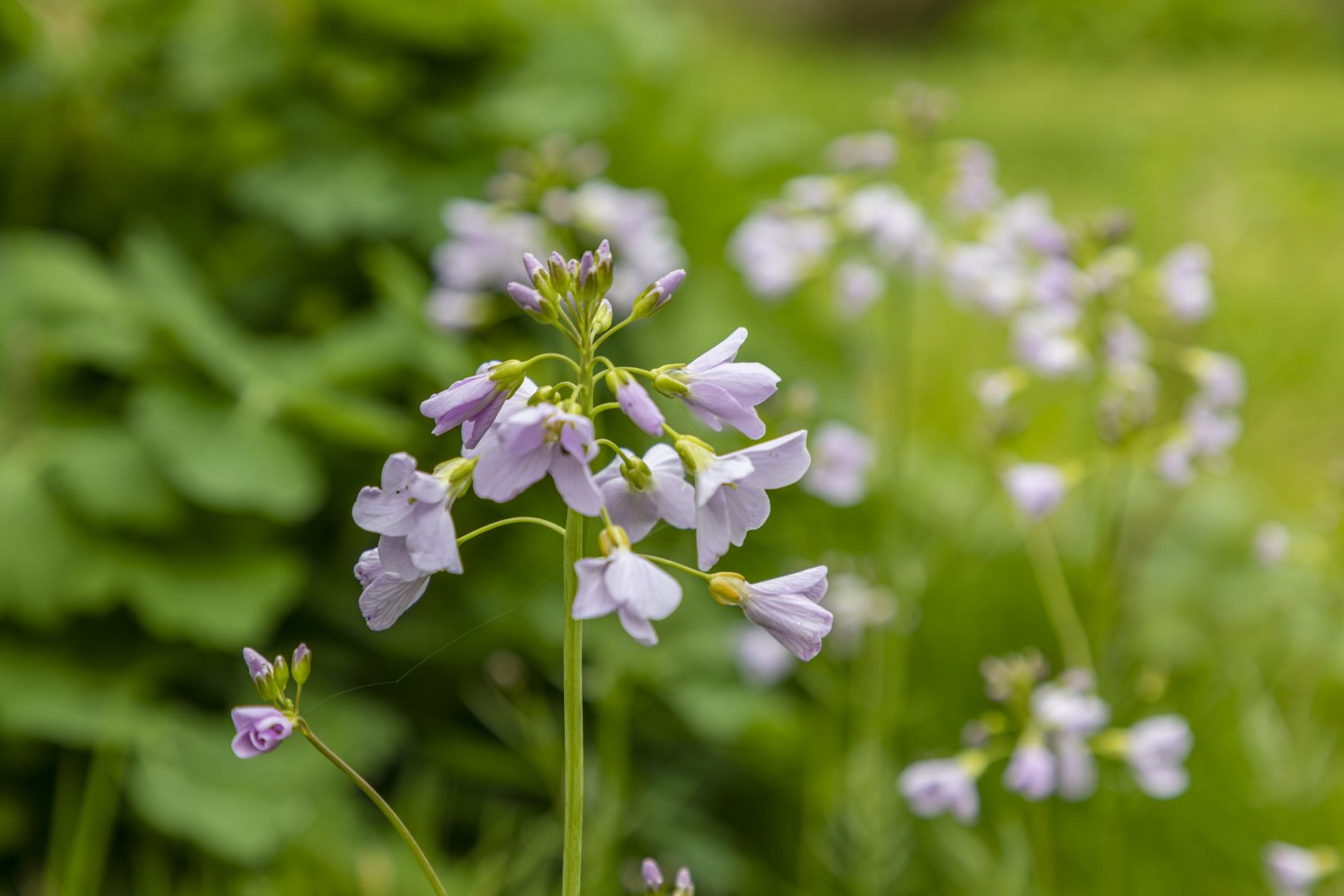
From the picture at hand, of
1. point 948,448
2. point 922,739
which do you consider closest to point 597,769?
point 922,739

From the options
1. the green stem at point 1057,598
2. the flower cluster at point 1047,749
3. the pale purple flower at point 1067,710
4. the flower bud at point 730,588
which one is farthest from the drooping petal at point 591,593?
the green stem at point 1057,598

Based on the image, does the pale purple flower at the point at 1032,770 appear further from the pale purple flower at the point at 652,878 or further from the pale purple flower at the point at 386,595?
the pale purple flower at the point at 386,595

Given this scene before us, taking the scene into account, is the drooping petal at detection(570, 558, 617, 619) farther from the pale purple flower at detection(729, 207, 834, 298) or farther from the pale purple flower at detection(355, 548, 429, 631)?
the pale purple flower at detection(729, 207, 834, 298)

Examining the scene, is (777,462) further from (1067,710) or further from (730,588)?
(1067,710)

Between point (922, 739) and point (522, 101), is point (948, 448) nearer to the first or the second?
point (922, 739)

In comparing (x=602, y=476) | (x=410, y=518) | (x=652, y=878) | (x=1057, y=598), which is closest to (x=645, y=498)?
(x=602, y=476)

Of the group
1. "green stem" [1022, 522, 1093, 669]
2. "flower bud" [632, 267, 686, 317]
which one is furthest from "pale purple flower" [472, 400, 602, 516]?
"green stem" [1022, 522, 1093, 669]
